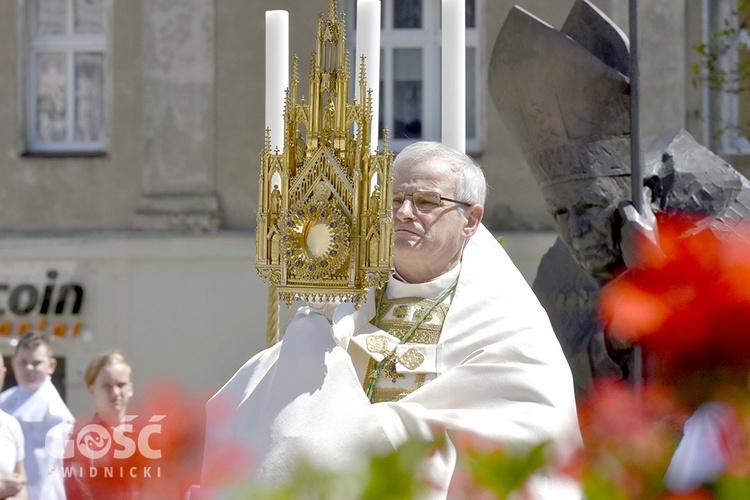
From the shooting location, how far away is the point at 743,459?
123 cm

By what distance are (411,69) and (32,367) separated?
Result: 681 cm

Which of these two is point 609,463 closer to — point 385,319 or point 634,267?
point 385,319

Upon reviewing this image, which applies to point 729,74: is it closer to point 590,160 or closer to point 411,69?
point 411,69

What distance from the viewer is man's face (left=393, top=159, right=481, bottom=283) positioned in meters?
3.21

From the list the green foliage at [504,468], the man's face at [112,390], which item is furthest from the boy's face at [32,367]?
the green foliage at [504,468]

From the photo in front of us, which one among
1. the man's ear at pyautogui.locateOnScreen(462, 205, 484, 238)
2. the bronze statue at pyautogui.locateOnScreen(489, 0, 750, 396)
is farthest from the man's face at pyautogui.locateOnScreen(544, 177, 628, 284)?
the man's ear at pyautogui.locateOnScreen(462, 205, 484, 238)

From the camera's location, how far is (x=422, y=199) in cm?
322

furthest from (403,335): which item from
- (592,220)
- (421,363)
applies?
(592,220)

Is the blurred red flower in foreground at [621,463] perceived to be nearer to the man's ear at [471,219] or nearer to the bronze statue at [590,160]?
the man's ear at [471,219]

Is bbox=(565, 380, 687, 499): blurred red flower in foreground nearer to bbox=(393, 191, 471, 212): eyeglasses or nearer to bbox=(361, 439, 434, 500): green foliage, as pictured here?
bbox=(361, 439, 434, 500): green foliage

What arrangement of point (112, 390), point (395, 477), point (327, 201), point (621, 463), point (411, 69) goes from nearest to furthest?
point (395, 477)
point (621, 463)
point (327, 201)
point (112, 390)
point (411, 69)

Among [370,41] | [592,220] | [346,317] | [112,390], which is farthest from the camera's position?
[112,390]

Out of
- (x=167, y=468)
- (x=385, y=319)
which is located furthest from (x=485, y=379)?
(x=167, y=468)

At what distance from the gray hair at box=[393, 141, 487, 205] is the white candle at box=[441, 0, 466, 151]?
0.11 metres
